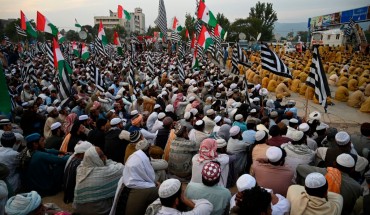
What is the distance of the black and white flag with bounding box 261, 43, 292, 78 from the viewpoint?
7553mm

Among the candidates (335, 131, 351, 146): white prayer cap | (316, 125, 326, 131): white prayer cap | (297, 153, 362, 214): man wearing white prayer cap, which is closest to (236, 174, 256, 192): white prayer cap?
(297, 153, 362, 214): man wearing white prayer cap

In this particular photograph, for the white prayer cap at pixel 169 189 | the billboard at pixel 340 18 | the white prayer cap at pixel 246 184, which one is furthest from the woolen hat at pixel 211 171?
the billboard at pixel 340 18

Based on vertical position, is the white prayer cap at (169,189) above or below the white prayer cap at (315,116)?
above

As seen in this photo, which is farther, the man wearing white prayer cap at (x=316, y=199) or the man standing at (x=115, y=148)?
the man standing at (x=115, y=148)

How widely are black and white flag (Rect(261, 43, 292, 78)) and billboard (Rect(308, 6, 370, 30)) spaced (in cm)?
3312

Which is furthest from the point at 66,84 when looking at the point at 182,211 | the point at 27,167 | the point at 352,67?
the point at 352,67

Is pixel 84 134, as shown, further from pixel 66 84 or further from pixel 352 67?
pixel 352 67

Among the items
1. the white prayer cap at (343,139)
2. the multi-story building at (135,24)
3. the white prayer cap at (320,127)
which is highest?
the multi-story building at (135,24)

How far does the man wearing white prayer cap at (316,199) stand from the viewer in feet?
8.99

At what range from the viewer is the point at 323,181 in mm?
2732

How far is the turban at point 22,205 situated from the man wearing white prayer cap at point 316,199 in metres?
2.47

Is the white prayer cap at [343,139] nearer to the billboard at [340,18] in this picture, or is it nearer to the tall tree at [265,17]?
the billboard at [340,18]

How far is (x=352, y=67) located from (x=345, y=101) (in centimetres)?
559

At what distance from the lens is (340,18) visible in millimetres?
41312
